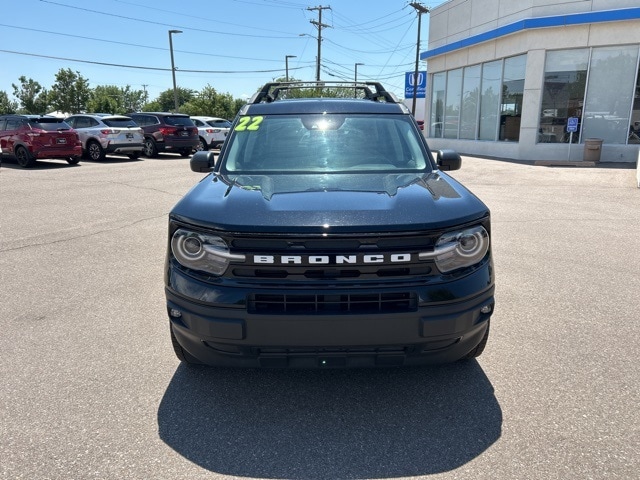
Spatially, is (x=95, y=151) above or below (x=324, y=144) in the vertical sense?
below

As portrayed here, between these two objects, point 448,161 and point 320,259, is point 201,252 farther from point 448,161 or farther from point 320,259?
point 448,161

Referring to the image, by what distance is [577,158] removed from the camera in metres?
17.5

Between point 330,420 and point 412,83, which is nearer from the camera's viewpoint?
point 330,420

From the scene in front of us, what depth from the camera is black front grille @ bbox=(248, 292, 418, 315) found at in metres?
2.40

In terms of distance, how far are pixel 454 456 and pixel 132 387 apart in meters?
1.95

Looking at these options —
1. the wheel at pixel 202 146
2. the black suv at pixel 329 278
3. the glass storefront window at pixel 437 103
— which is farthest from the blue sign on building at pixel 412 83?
the black suv at pixel 329 278

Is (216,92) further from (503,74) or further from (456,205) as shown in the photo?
(456,205)

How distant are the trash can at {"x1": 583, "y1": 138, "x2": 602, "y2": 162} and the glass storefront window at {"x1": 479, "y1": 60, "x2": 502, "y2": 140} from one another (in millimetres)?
4078

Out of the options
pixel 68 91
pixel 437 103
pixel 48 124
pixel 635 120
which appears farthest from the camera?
pixel 68 91

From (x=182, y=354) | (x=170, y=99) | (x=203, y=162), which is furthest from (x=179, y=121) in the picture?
(x=170, y=99)

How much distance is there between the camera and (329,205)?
2.59 m

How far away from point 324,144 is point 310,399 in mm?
1911

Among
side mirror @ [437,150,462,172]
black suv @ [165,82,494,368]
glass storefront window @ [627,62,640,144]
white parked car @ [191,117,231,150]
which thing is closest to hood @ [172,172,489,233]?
black suv @ [165,82,494,368]

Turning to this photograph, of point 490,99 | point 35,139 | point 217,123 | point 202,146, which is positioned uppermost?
point 490,99
